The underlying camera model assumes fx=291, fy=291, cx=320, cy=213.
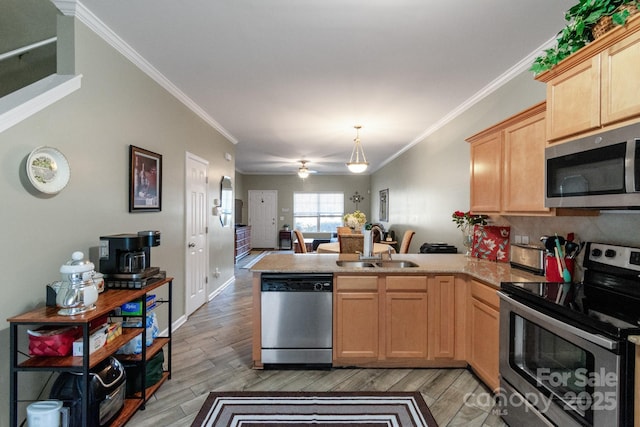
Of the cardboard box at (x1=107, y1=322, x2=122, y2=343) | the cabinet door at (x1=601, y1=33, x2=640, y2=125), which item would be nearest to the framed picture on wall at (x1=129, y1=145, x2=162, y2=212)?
the cardboard box at (x1=107, y1=322, x2=122, y2=343)

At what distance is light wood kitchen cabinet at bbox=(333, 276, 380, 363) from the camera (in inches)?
101

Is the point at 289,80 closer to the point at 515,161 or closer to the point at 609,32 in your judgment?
the point at 515,161

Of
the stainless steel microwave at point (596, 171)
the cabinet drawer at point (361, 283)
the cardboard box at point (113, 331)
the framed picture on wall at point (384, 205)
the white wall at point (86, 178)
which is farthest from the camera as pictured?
the framed picture on wall at point (384, 205)

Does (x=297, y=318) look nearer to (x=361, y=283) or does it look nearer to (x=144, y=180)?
(x=361, y=283)

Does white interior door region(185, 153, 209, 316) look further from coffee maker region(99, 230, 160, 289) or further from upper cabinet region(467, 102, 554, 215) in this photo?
upper cabinet region(467, 102, 554, 215)

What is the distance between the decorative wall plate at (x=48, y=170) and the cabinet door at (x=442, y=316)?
2.83m

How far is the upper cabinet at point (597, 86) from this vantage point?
1.35 m

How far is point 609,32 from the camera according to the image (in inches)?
55.6

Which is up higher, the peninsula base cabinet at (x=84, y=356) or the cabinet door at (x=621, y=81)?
the cabinet door at (x=621, y=81)

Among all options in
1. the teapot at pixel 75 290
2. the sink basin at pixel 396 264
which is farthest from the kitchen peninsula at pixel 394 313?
the teapot at pixel 75 290

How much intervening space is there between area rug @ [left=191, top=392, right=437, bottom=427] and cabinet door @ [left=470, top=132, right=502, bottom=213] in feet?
5.57

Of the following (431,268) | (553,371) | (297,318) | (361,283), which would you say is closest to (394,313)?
(361,283)

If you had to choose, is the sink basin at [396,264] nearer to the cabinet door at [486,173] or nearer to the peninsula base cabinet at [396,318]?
the peninsula base cabinet at [396,318]

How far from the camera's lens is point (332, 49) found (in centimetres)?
245
